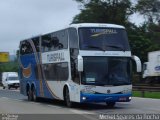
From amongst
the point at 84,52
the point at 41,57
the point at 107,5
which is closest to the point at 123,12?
the point at 107,5

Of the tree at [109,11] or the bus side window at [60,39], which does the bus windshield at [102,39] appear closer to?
the bus side window at [60,39]

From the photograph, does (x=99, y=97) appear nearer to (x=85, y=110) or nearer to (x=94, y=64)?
(x=85, y=110)

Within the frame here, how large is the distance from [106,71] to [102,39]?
1489mm

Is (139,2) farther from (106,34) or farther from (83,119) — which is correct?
(83,119)

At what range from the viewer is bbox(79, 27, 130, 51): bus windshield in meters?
23.0

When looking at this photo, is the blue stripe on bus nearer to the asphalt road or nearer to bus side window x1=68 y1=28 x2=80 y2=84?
the asphalt road

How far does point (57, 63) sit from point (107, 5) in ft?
215

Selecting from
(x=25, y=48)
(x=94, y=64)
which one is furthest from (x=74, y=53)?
(x=25, y=48)

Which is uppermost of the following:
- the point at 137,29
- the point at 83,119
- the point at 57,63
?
the point at 137,29

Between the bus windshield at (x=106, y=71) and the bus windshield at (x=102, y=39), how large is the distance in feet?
1.71

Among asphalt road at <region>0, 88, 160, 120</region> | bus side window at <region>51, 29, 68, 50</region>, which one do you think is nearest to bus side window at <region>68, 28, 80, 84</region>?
bus side window at <region>51, 29, 68, 50</region>

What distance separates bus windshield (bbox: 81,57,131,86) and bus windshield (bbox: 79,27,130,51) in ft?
1.71

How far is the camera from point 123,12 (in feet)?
290

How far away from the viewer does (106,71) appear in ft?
74.7
